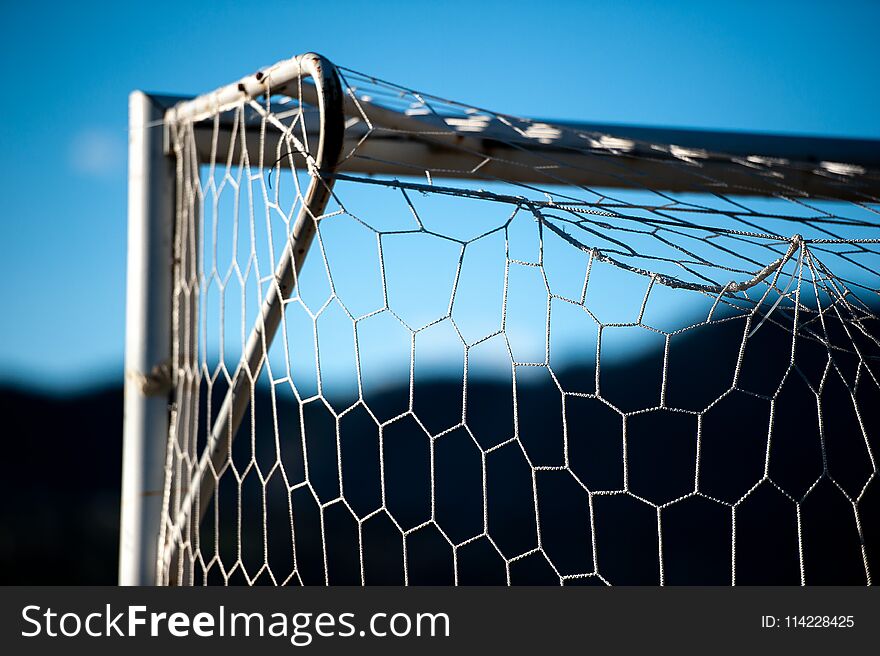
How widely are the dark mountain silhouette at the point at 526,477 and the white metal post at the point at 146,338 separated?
2344 mm

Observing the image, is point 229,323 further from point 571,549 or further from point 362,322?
point 571,549

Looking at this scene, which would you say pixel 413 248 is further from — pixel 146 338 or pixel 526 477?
pixel 526 477

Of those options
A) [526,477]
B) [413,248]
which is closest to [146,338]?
[413,248]

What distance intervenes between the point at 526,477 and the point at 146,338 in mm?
2998

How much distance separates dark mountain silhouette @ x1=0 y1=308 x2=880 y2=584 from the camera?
395 cm

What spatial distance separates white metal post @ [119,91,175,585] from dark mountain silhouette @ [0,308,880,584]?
92.3 inches

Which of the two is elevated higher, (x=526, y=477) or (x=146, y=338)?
(x=146, y=338)

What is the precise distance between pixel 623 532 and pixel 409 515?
3.75 feet

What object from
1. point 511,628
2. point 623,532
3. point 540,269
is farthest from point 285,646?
point 623,532

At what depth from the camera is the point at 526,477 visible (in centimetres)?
414

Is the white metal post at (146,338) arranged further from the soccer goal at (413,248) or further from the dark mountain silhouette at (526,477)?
the dark mountain silhouette at (526,477)

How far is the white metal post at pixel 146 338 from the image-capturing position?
133cm

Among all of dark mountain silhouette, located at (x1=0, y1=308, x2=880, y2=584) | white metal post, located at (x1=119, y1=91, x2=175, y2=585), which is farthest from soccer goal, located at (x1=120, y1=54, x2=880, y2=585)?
dark mountain silhouette, located at (x1=0, y1=308, x2=880, y2=584)

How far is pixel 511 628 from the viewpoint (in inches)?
35.6
